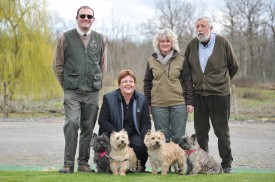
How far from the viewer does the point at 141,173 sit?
6.46 meters

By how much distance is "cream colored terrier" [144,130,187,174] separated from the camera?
6230mm

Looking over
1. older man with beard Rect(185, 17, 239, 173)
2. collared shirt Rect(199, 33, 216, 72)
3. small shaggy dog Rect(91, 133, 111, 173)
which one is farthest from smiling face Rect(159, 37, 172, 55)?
small shaggy dog Rect(91, 133, 111, 173)

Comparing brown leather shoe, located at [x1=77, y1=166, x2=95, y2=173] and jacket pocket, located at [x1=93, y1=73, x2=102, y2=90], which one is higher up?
jacket pocket, located at [x1=93, y1=73, x2=102, y2=90]

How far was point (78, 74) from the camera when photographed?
6.34 meters

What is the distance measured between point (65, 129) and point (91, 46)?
1334 millimetres

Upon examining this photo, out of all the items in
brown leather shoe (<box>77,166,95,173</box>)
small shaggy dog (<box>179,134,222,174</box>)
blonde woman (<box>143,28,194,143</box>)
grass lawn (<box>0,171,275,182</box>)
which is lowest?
brown leather shoe (<box>77,166,95,173</box>)

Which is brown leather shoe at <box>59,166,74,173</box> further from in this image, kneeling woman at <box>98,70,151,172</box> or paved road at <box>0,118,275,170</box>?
paved road at <box>0,118,275,170</box>

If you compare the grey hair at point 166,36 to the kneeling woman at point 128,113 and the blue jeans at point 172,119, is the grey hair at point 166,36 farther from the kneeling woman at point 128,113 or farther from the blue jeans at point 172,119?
the blue jeans at point 172,119

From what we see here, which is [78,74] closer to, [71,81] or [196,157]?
[71,81]

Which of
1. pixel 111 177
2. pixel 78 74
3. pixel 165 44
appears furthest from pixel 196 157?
pixel 78 74

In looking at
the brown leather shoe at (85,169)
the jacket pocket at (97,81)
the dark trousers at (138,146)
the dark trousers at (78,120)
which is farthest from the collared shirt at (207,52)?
the brown leather shoe at (85,169)

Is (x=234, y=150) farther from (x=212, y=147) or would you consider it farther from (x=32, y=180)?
(x=32, y=180)

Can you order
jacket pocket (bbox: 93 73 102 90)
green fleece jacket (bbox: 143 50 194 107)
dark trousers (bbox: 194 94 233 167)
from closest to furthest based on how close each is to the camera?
jacket pocket (bbox: 93 73 102 90) < green fleece jacket (bbox: 143 50 194 107) < dark trousers (bbox: 194 94 233 167)

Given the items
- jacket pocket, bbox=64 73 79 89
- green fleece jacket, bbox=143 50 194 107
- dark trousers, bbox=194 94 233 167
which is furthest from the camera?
dark trousers, bbox=194 94 233 167
